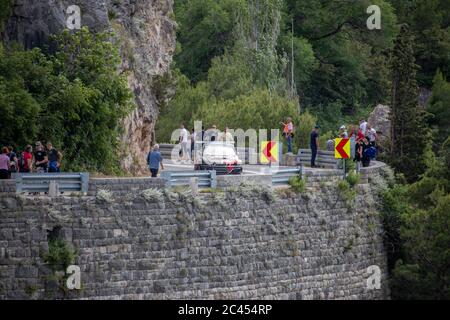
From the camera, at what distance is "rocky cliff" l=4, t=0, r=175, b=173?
48.8 meters

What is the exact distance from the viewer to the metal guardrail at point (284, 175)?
160ft

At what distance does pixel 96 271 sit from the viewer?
43.4m

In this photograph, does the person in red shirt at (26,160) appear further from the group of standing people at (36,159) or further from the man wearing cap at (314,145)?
the man wearing cap at (314,145)

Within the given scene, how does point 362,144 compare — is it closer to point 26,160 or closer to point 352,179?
point 352,179

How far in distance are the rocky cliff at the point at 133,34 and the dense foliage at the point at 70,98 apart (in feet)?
2.04

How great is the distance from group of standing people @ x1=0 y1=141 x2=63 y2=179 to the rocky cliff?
153 inches

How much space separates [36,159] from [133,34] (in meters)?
8.59

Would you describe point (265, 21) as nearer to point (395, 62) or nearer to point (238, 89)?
point (238, 89)

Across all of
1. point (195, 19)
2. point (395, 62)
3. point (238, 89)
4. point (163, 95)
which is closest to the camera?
point (163, 95)

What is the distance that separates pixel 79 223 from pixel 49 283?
1649 millimetres

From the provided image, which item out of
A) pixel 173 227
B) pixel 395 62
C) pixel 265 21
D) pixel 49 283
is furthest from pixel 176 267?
pixel 265 21

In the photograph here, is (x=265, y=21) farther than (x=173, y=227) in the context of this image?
Yes

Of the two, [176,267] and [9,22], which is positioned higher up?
[9,22]

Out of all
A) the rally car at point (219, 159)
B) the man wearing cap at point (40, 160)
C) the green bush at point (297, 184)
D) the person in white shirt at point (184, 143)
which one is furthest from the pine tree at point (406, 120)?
the man wearing cap at point (40, 160)
